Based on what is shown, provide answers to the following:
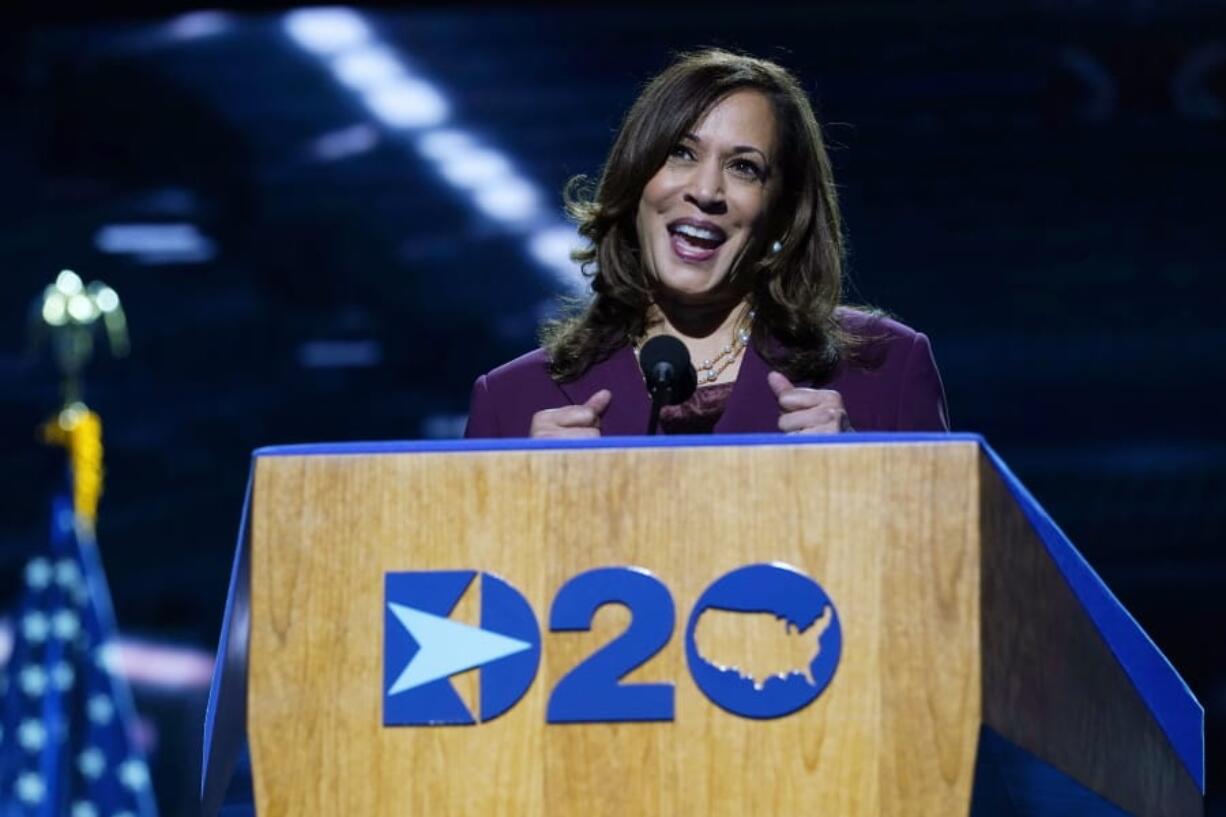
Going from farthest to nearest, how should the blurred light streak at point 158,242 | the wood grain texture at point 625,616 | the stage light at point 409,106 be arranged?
the blurred light streak at point 158,242
the stage light at point 409,106
the wood grain texture at point 625,616

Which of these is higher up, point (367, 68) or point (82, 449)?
point (367, 68)

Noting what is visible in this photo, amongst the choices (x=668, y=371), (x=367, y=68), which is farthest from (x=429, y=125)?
(x=668, y=371)

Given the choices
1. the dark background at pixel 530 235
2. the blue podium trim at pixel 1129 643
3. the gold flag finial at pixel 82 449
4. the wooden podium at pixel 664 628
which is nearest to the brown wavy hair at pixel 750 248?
the blue podium trim at pixel 1129 643

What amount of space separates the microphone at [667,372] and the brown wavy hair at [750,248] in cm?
27

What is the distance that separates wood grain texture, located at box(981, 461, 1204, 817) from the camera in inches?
43.6

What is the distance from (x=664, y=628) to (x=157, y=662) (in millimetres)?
3451

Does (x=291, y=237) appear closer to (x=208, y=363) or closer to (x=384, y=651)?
(x=208, y=363)

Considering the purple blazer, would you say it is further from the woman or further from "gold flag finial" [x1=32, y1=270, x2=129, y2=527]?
"gold flag finial" [x1=32, y1=270, x2=129, y2=527]

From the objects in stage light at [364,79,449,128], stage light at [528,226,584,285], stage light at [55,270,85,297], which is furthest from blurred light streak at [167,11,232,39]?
stage light at [528,226,584,285]

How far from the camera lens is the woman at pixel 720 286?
5.83ft

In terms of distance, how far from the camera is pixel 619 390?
5.90 feet

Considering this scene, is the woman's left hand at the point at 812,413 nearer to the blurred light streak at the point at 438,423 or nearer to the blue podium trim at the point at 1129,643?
the blue podium trim at the point at 1129,643

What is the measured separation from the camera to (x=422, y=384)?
4.27 meters

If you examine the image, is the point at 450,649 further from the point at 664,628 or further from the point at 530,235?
the point at 530,235
